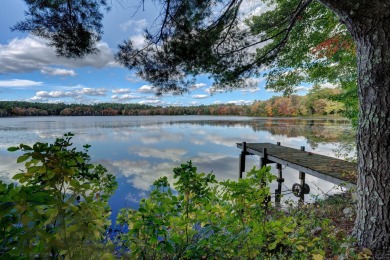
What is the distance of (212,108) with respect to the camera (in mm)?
91375

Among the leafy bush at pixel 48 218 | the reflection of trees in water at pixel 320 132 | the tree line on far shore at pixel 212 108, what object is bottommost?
the reflection of trees in water at pixel 320 132

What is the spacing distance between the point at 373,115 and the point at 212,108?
89.7m

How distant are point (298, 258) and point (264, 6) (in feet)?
31.3

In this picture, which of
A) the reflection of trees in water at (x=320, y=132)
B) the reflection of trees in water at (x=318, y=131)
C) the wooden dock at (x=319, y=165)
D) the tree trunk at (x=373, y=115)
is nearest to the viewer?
the tree trunk at (x=373, y=115)

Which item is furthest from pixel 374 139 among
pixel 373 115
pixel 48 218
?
pixel 48 218

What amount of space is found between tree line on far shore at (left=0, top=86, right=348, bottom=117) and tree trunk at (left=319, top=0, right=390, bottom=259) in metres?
39.3

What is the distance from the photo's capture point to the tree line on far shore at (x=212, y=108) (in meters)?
52.3

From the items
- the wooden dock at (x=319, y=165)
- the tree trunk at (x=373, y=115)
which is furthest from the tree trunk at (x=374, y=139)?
the wooden dock at (x=319, y=165)

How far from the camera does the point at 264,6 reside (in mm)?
9211

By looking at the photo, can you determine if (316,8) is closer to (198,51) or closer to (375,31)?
(198,51)

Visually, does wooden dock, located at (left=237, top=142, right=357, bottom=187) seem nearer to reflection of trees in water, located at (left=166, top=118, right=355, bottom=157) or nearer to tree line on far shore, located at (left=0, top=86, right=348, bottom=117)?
reflection of trees in water, located at (left=166, top=118, right=355, bottom=157)

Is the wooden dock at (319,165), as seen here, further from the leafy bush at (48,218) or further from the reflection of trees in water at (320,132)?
the leafy bush at (48,218)

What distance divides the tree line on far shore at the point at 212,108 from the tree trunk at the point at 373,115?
39.3m

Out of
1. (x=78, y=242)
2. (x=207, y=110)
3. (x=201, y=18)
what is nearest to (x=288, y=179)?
(x=201, y=18)
